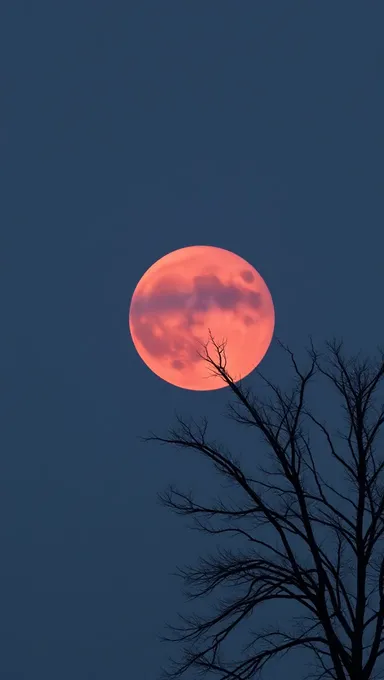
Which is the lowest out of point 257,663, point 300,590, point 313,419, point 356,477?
point 257,663

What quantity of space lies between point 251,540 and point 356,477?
2.04 m

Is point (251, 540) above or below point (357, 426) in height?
below

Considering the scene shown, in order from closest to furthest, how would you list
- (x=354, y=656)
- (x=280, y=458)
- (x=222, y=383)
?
(x=354, y=656) < (x=280, y=458) < (x=222, y=383)

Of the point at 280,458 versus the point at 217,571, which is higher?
the point at 280,458

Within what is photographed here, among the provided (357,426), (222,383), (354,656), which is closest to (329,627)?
(354,656)

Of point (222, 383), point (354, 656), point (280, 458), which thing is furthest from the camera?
point (222, 383)

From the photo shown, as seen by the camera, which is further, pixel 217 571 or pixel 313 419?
pixel 313 419

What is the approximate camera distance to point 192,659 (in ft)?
52.8

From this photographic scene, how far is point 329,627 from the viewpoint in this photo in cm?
1580

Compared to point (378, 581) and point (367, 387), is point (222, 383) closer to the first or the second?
point (367, 387)

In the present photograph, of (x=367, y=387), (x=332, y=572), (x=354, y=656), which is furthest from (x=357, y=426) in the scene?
(x=354, y=656)

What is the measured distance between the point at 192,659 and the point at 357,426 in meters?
4.70

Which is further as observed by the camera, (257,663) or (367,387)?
(367,387)

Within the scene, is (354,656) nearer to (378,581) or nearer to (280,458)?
(378,581)
